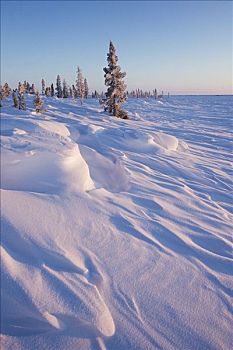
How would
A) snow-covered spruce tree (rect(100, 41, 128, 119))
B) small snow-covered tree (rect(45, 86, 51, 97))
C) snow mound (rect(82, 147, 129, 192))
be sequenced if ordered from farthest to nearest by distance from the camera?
small snow-covered tree (rect(45, 86, 51, 97)) < snow-covered spruce tree (rect(100, 41, 128, 119)) < snow mound (rect(82, 147, 129, 192))

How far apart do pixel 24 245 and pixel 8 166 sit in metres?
1.14

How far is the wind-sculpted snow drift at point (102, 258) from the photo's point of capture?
7.13ft

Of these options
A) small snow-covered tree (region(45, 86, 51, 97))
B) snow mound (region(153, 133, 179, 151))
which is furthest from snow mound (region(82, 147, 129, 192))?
small snow-covered tree (region(45, 86, 51, 97))

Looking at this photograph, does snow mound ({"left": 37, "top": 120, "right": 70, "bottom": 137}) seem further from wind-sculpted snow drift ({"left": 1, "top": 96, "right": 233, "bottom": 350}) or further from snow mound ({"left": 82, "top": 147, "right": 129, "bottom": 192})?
snow mound ({"left": 82, "top": 147, "right": 129, "bottom": 192})

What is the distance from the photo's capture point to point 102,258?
2.78 metres

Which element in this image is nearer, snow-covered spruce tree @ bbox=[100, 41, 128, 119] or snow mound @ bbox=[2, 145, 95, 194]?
snow mound @ bbox=[2, 145, 95, 194]

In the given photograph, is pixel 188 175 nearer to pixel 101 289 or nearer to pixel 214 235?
pixel 214 235

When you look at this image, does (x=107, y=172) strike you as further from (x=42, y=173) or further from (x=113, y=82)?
(x=113, y=82)

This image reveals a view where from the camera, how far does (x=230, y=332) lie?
2389 mm

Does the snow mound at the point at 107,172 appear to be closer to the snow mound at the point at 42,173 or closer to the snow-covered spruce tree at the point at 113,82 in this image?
the snow mound at the point at 42,173

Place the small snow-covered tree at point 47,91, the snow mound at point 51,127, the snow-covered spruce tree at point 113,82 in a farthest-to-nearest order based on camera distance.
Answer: the small snow-covered tree at point 47,91 < the snow-covered spruce tree at point 113,82 < the snow mound at point 51,127

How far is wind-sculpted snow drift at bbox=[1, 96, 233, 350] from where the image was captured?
217 cm

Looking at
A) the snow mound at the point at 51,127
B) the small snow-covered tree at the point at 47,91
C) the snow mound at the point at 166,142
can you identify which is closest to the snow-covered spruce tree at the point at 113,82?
the snow mound at the point at 166,142

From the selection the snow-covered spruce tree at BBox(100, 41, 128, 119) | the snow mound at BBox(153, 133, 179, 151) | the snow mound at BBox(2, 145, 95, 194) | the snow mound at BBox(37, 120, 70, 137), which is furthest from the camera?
the snow-covered spruce tree at BBox(100, 41, 128, 119)
